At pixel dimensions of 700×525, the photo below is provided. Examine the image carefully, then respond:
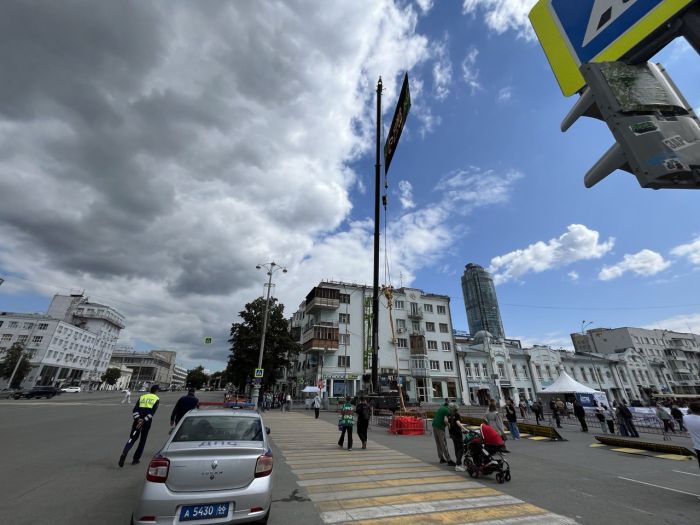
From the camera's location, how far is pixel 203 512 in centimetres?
401

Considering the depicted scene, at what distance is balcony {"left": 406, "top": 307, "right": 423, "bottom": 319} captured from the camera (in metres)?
47.5

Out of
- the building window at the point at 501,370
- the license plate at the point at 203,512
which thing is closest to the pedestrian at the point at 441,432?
the license plate at the point at 203,512

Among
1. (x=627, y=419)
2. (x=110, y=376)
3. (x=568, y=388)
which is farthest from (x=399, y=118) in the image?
(x=110, y=376)

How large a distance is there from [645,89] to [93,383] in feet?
405

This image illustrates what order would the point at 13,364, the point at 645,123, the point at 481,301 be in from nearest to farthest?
the point at 645,123 → the point at 13,364 → the point at 481,301

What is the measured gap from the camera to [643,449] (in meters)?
11.6

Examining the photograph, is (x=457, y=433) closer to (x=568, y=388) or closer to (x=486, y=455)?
(x=486, y=455)

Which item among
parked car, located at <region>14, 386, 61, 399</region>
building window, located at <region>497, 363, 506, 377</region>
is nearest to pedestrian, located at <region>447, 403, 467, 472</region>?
building window, located at <region>497, 363, 506, 377</region>

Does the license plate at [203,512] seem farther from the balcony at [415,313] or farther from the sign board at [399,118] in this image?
the balcony at [415,313]

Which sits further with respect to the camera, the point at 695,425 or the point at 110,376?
the point at 110,376

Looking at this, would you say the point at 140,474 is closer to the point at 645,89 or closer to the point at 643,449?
the point at 645,89

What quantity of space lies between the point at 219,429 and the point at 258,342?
32.1 m

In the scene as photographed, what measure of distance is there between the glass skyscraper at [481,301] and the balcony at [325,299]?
97364 millimetres

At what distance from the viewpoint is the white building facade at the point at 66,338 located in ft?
230
